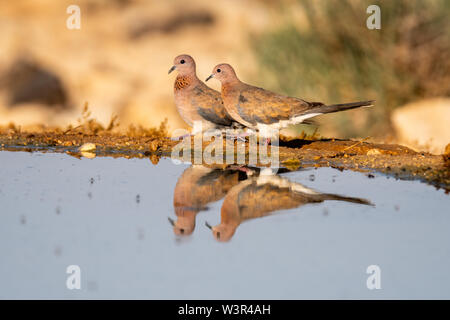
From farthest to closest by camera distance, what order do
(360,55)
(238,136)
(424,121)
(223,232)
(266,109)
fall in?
(360,55) < (424,121) < (238,136) < (266,109) < (223,232)

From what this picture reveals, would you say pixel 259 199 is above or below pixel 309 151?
below

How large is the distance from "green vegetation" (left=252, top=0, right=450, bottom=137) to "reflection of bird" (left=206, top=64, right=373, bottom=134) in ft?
19.5

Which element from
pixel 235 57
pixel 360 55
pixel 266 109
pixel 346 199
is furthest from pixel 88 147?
pixel 235 57

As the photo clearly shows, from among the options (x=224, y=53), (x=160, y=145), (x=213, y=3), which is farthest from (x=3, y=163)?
(x=213, y=3)

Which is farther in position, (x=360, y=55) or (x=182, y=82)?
(x=360, y=55)

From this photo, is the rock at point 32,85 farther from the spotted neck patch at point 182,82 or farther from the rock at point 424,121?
the spotted neck patch at point 182,82

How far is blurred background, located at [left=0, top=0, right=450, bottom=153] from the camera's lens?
1433 cm

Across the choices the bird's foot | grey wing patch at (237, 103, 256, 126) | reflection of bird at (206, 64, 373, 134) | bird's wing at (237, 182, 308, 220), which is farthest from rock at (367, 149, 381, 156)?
bird's wing at (237, 182, 308, 220)

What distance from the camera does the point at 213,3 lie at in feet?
90.1

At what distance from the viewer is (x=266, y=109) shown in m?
8.80

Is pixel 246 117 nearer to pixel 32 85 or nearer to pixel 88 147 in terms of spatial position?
pixel 88 147

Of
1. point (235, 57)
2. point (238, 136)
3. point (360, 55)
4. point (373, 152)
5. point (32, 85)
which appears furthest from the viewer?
point (32, 85)

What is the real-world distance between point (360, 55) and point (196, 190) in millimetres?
9178

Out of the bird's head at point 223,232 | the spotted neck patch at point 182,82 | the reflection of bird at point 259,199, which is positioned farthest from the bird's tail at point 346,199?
the spotted neck patch at point 182,82
